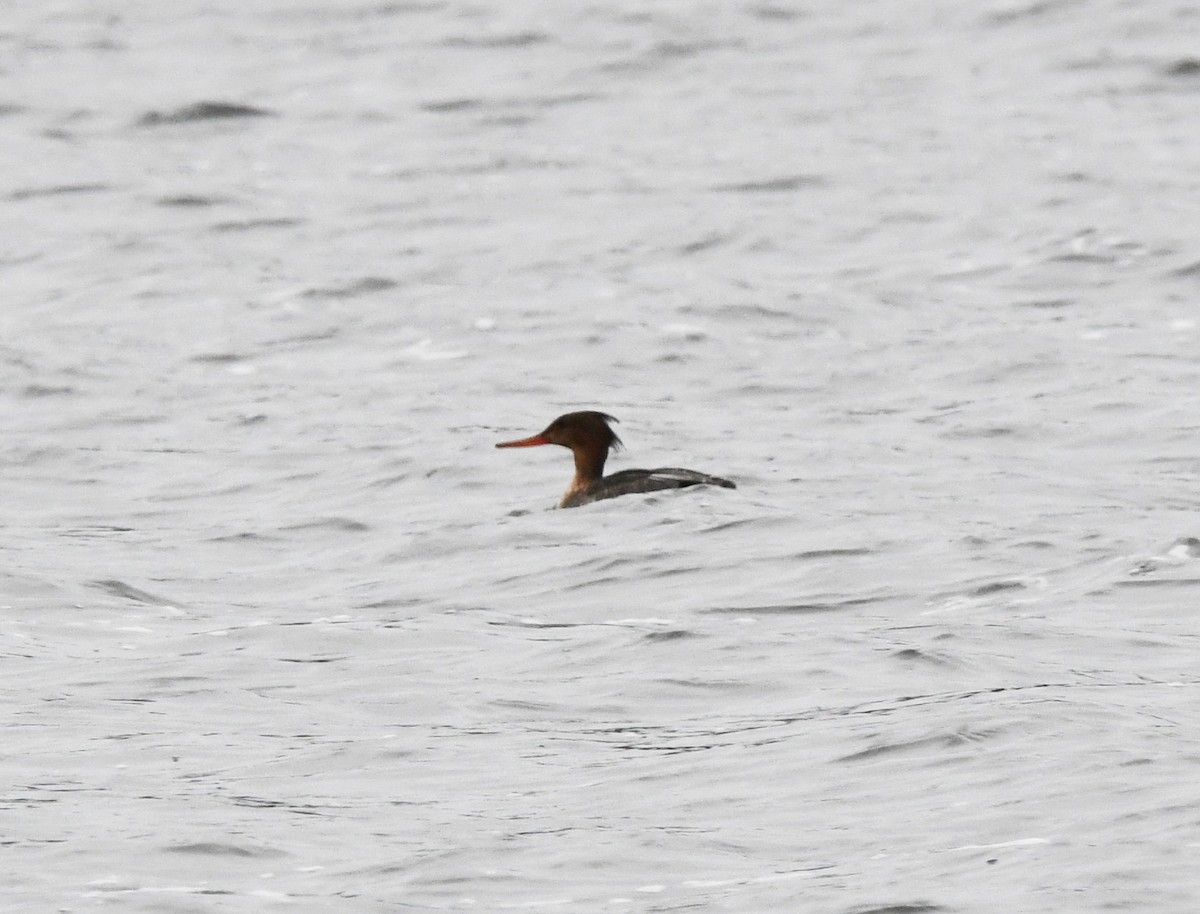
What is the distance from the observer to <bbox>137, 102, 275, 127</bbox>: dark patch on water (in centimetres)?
2567

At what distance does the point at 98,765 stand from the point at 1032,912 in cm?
328

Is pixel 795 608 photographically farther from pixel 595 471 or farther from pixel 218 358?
pixel 218 358

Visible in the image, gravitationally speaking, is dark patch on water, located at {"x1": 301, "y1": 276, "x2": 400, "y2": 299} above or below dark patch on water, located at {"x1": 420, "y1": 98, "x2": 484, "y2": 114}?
below

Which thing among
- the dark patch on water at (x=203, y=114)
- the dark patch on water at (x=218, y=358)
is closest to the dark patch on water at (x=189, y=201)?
the dark patch on water at (x=203, y=114)

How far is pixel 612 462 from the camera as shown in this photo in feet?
51.4

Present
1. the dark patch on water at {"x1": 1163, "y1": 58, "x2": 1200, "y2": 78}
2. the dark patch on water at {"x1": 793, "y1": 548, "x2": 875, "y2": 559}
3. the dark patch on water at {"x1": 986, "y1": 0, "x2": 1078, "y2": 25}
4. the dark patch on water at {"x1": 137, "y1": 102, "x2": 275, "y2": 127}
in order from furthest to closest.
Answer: the dark patch on water at {"x1": 986, "y1": 0, "x2": 1078, "y2": 25} → the dark patch on water at {"x1": 137, "y1": 102, "x2": 275, "y2": 127} → the dark patch on water at {"x1": 1163, "y1": 58, "x2": 1200, "y2": 78} → the dark patch on water at {"x1": 793, "y1": 548, "x2": 875, "y2": 559}

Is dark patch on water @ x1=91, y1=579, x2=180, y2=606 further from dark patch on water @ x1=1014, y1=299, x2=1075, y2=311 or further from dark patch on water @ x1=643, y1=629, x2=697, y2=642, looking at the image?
dark patch on water @ x1=1014, y1=299, x2=1075, y2=311

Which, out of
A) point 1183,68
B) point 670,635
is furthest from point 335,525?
point 1183,68

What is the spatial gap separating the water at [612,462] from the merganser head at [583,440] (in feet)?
1.30

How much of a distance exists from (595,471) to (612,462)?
1.38m

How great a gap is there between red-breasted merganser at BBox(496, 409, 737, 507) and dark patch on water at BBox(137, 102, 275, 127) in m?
11.7

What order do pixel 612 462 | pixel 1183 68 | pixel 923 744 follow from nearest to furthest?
pixel 923 744, pixel 612 462, pixel 1183 68

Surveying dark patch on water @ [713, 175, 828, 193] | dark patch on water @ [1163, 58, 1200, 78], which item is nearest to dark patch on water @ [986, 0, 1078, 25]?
dark patch on water @ [1163, 58, 1200, 78]

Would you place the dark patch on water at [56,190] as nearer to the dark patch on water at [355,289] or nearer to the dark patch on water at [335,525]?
the dark patch on water at [355,289]
